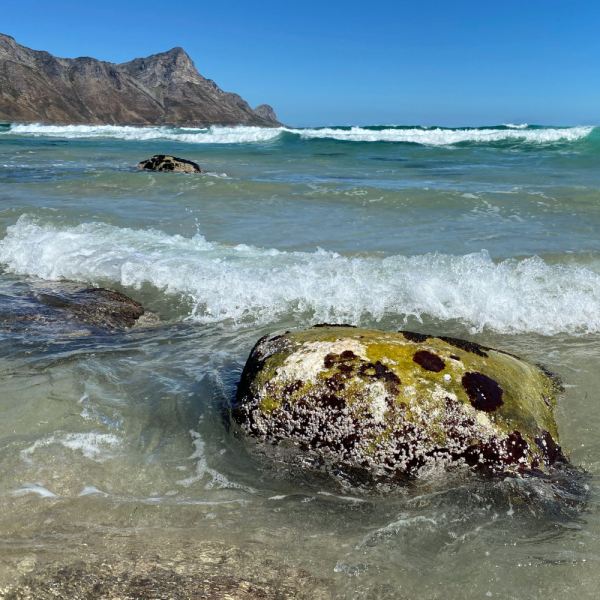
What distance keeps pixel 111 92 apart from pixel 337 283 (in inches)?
3540

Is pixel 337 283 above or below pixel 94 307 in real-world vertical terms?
above

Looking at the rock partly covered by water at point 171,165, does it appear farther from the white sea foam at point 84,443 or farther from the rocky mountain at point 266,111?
the rocky mountain at point 266,111

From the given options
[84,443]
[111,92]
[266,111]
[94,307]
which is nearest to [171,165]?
[94,307]

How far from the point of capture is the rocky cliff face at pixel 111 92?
73062mm

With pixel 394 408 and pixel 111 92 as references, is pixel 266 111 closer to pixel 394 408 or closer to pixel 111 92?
pixel 111 92

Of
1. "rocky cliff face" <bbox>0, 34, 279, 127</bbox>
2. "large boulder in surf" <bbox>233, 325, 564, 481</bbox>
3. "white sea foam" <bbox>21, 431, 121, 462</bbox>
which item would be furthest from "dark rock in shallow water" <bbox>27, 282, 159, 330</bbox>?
"rocky cliff face" <bbox>0, 34, 279, 127</bbox>

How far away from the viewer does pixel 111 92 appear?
8356cm

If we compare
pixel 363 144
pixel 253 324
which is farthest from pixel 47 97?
pixel 253 324

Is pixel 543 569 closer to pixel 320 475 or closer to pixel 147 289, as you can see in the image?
pixel 320 475

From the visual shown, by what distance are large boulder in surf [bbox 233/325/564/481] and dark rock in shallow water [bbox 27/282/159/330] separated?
2153 millimetres

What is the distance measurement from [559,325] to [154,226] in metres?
6.40

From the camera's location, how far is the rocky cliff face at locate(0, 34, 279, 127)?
73062 millimetres

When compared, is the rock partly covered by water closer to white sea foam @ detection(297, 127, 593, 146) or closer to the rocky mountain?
white sea foam @ detection(297, 127, 593, 146)

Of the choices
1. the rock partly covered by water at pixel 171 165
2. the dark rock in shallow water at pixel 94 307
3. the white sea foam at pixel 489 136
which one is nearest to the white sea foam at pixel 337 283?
the dark rock in shallow water at pixel 94 307
